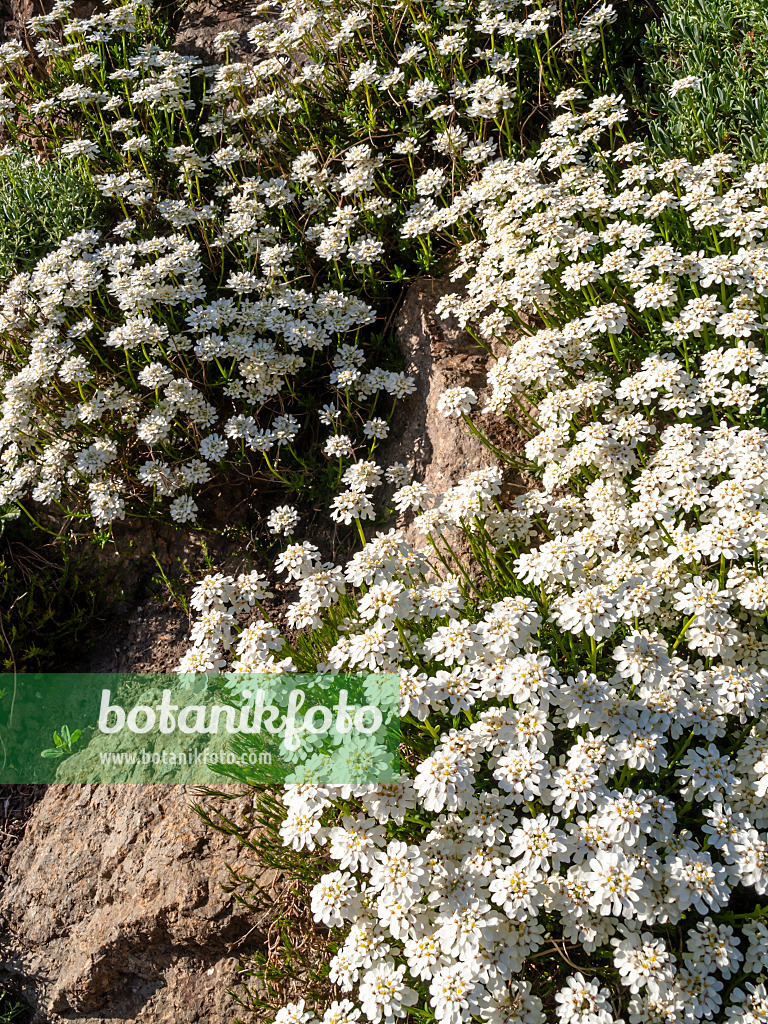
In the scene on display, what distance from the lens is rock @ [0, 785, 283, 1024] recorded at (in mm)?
3766

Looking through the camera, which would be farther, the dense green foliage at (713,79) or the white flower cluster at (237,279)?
the white flower cluster at (237,279)

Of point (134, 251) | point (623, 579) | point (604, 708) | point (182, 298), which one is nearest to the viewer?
point (604, 708)

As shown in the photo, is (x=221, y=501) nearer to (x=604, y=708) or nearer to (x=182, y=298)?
(x=182, y=298)

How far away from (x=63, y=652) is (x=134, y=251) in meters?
2.96

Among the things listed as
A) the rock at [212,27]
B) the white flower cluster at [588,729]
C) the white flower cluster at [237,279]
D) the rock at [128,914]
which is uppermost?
the rock at [212,27]

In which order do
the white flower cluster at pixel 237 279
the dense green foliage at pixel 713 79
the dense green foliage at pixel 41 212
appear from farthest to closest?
1. the dense green foliage at pixel 41 212
2. the white flower cluster at pixel 237 279
3. the dense green foliage at pixel 713 79

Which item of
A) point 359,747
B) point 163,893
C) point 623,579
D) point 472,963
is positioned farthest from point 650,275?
point 163,893

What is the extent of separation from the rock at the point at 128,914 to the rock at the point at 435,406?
2.21 m

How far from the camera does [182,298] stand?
5.00 metres

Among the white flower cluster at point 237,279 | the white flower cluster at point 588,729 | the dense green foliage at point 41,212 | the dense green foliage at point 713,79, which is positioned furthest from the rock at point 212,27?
the white flower cluster at point 588,729

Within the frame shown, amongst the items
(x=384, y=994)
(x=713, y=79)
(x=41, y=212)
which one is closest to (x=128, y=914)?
(x=384, y=994)

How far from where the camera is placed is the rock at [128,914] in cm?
377

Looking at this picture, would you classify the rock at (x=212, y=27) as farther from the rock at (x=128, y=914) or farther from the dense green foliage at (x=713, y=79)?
the rock at (x=128, y=914)

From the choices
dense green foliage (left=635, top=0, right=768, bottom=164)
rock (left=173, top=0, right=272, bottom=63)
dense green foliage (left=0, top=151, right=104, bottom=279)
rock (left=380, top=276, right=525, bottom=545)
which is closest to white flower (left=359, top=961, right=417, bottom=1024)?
rock (left=380, top=276, right=525, bottom=545)
